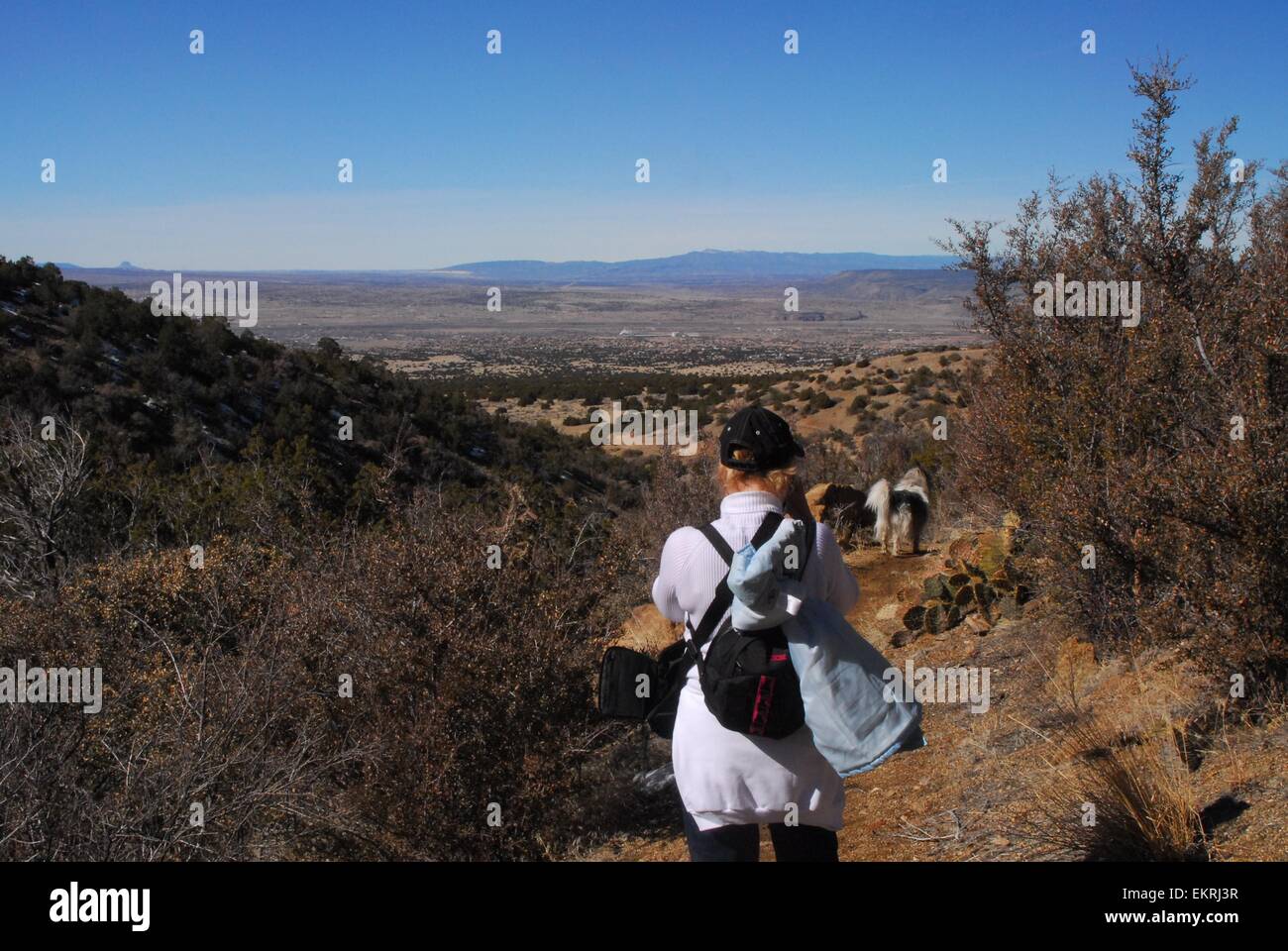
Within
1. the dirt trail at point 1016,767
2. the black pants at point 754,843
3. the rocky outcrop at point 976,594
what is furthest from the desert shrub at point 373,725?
the rocky outcrop at point 976,594

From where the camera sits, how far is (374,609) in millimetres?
5082

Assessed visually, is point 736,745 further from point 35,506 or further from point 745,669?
point 35,506

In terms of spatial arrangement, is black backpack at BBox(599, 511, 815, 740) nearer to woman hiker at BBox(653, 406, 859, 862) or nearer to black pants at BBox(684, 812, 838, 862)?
woman hiker at BBox(653, 406, 859, 862)

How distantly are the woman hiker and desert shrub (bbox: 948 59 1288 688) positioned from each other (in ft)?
8.38

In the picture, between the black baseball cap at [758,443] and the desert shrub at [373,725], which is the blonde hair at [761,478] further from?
the desert shrub at [373,725]

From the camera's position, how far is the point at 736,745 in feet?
8.47

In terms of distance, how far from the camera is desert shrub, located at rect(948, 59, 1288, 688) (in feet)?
14.3

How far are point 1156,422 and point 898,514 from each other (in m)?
4.70

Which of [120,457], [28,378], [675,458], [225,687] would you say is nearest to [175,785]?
[225,687]

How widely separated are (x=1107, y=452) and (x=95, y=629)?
21.2ft

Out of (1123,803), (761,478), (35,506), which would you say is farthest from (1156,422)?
(35,506)

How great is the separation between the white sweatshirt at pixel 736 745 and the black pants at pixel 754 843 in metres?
0.04

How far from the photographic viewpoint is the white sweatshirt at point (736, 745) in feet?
8.46
